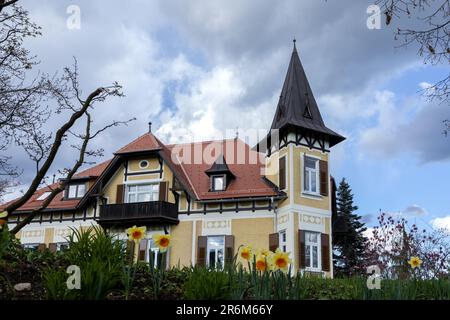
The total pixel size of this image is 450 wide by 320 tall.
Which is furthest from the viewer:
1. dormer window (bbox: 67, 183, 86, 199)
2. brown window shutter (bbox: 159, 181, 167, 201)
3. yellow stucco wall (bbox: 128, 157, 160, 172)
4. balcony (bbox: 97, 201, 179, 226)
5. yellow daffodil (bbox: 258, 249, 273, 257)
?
dormer window (bbox: 67, 183, 86, 199)

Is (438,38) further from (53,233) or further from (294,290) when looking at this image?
(53,233)

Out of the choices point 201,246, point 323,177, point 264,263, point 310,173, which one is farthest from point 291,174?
point 264,263

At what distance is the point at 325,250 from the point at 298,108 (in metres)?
6.55

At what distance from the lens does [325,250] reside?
73.3ft

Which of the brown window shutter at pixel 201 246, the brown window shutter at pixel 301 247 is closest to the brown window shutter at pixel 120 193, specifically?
the brown window shutter at pixel 201 246

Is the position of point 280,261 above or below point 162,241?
below

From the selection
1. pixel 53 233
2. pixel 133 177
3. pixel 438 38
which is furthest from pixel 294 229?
pixel 438 38

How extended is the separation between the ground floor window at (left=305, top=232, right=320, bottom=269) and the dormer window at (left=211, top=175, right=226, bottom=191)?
4.35 m

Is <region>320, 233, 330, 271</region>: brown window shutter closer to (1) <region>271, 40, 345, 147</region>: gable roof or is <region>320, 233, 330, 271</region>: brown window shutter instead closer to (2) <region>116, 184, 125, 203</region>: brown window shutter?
(1) <region>271, 40, 345, 147</region>: gable roof

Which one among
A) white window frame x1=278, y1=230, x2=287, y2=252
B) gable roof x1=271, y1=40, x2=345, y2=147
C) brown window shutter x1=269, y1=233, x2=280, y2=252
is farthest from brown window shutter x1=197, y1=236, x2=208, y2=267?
gable roof x1=271, y1=40, x2=345, y2=147

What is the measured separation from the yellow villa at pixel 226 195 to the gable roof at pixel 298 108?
0.19ft

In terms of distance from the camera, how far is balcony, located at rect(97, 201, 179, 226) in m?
23.1

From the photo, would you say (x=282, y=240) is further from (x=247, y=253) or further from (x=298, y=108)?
(x=247, y=253)
